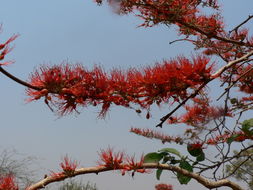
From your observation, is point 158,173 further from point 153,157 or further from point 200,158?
point 200,158

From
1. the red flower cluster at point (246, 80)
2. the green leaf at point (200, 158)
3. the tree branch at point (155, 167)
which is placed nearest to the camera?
the tree branch at point (155, 167)

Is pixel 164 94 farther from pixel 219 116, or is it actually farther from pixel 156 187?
pixel 156 187

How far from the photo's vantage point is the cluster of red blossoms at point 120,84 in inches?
70.4

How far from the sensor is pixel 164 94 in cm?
189

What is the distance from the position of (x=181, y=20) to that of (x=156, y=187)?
7.14 ft

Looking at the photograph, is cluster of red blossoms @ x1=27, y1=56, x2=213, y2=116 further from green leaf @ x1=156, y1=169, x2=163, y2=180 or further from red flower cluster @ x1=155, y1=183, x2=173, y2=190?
red flower cluster @ x1=155, y1=183, x2=173, y2=190

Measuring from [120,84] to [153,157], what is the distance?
43 cm

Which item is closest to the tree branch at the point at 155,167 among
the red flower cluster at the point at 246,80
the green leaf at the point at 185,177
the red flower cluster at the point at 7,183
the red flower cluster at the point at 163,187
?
the green leaf at the point at 185,177

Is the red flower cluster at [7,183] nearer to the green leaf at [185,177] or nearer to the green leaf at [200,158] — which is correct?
the green leaf at [185,177]

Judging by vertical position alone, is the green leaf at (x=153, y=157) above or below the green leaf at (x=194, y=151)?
below

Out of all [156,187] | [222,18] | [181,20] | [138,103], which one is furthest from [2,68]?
[156,187]

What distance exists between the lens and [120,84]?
1909 millimetres

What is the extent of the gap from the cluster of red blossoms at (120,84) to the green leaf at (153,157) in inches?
10.2

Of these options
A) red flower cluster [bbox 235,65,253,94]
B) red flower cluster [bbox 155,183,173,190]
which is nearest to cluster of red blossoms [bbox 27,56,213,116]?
red flower cluster [bbox 235,65,253,94]
